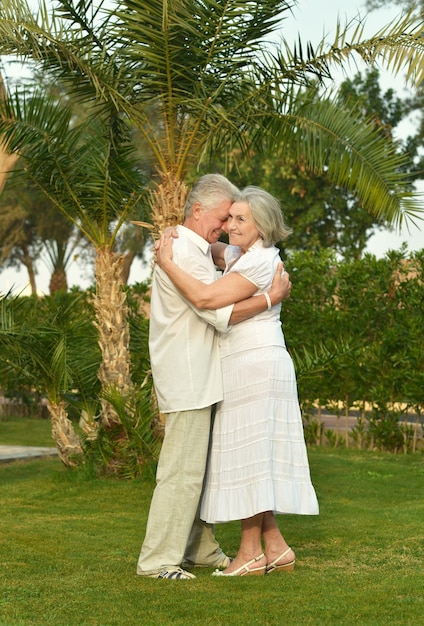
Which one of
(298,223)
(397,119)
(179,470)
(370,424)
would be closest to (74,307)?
(370,424)

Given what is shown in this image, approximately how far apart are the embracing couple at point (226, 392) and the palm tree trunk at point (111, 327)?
4.40 metres

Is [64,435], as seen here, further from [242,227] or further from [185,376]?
[242,227]

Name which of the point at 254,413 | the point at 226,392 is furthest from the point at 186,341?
the point at 254,413

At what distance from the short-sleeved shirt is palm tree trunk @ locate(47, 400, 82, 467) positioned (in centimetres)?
488

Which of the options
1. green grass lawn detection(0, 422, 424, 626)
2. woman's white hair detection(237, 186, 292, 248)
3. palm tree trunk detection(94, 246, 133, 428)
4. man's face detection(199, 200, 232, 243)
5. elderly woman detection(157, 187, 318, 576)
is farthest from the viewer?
palm tree trunk detection(94, 246, 133, 428)

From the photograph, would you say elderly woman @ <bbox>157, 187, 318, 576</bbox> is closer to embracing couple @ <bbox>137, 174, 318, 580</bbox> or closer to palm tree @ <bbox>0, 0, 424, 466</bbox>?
embracing couple @ <bbox>137, 174, 318, 580</bbox>

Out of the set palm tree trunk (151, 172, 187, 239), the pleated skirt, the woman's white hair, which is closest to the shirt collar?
the woman's white hair

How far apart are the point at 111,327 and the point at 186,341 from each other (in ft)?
15.1

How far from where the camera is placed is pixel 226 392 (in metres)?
5.32

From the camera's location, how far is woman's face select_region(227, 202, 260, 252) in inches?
210

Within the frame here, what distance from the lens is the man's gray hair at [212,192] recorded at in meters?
5.39

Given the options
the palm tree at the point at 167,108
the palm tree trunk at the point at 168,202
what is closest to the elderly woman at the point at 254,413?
the palm tree at the point at 167,108

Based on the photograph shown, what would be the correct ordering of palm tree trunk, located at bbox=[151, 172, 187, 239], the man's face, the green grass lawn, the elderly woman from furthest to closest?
palm tree trunk, located at bbox=[151, 172, 187, 239]
the man's face
the elderly woman
the green grass lawn

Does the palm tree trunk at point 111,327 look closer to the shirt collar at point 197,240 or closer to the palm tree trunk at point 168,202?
the palm tree trunk at point 168,202
